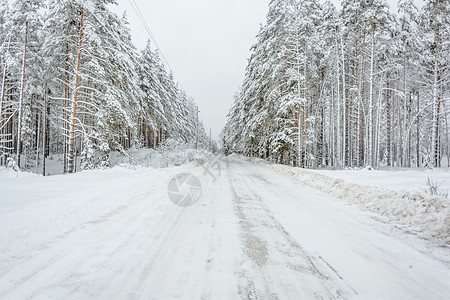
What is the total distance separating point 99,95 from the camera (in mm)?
12789

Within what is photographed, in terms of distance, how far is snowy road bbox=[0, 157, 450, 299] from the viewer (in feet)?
6.94

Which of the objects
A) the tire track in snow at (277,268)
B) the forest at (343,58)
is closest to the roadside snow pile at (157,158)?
the forest at (343,58)

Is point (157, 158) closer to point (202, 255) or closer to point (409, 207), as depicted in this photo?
point (202, 255)

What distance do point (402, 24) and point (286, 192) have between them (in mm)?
23300

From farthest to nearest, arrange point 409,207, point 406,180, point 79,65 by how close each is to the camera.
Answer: point 79,65 < point 406,180 < point 409,207

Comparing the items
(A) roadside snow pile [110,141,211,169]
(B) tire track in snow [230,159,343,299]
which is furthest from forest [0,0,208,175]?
(B) tire track in snow [230,159,343,299]

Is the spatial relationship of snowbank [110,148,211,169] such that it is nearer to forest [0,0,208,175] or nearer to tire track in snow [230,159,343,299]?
forest [0,0,208,175]

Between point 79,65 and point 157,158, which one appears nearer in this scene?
point 79,65

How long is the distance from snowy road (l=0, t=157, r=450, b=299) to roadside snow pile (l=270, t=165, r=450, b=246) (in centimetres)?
53

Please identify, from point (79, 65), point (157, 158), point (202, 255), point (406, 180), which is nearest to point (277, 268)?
point (202, 255)

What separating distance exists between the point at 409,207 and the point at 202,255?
4.61 metres

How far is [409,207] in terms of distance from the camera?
4586 millimetres

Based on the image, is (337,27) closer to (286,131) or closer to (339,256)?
(286,131)

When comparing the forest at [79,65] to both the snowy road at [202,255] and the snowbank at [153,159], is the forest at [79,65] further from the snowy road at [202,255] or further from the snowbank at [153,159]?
the snowy road at [202,255]
